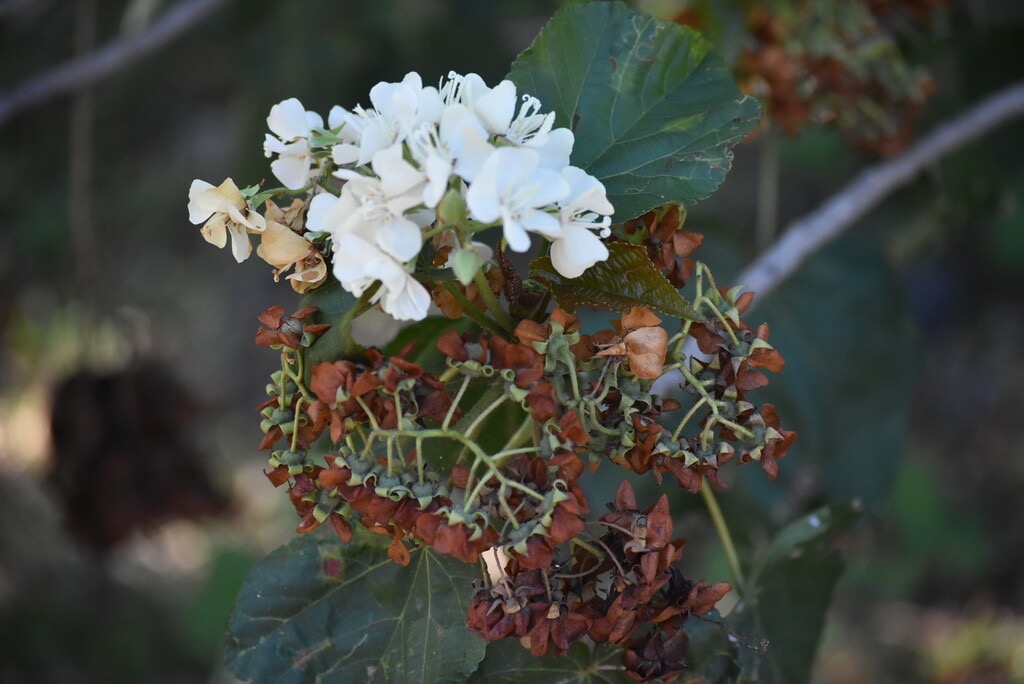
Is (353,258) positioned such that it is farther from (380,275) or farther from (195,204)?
(195,204)

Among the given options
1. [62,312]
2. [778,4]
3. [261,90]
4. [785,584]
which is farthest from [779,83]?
[62,312]

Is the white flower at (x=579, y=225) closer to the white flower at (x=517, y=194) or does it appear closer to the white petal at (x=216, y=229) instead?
the white flower at (x=517, y=194)

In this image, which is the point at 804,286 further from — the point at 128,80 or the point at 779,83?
the point at 128,80

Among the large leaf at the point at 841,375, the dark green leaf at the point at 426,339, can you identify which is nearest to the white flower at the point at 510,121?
the dark green leaf at the point at 426,339

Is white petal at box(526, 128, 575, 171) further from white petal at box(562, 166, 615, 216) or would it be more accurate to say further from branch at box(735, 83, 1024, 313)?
branch at box(735, 83, 1024, 313)

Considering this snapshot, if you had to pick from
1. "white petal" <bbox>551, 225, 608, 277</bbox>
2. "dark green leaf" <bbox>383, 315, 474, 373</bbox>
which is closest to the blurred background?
"dark green leaf" <bbox>383, 315, 474, 373</bbox>

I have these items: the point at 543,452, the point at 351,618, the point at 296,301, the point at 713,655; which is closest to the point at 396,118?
the point at 543,452
